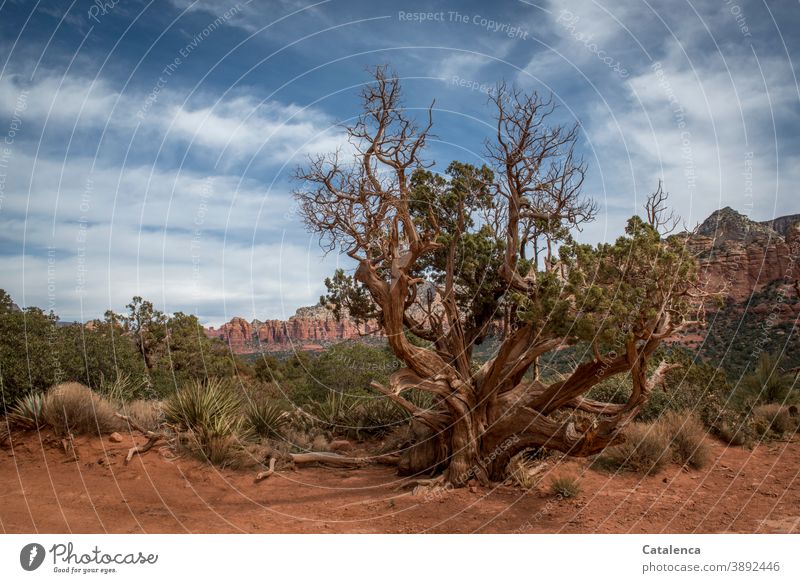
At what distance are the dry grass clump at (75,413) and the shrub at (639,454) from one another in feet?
35.3

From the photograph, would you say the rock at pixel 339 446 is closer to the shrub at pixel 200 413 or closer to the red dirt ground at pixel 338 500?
the red dirt ground at pixel 338 500

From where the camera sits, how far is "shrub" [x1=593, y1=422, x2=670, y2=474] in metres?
11.5

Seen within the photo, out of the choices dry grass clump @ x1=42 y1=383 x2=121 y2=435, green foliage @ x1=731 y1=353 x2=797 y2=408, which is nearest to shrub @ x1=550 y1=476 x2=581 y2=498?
green foliage @ x1=731 y1=353 x2=797 y2=408

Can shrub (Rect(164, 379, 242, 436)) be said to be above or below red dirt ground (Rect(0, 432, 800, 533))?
above

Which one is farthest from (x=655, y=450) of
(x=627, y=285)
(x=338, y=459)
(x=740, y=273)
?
(x=740, y=273)

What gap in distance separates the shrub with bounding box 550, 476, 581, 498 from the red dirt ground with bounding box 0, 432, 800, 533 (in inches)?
6.4

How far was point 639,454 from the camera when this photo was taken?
1168 centimetres

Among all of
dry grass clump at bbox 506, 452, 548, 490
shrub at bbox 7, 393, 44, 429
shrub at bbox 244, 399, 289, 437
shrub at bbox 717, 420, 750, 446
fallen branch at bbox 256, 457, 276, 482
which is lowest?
shrub at bbox 717, 420, 750, 446

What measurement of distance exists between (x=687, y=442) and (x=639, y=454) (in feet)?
4.80

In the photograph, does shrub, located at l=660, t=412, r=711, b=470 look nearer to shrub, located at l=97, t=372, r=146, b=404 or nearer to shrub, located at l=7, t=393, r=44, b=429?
shrub, located at l=97, t=372, r=146, b=404

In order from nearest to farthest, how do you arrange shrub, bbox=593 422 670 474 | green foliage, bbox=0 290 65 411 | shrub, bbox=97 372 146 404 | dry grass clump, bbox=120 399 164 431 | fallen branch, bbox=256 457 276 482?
fallen branch, bbox=256 457 276 482
shrub, bbox=593 422 670 474
dry grass clump, bbox=120 399 164 431
green foliage, bbox=0 290 65 411
shrub, bbox=97 372 146 404

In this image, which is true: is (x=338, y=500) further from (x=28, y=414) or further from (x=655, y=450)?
(x=28, y=414)

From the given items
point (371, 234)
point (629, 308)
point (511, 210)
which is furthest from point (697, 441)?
point (371, 234)

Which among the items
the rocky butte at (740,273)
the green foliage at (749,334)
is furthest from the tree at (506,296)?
the rocky butte at (740,273)
